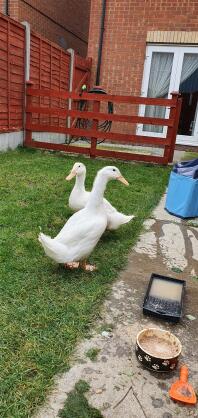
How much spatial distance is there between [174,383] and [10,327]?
3.18ft

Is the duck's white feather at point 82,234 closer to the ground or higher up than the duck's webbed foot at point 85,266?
higher up

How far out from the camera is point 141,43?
10477 millimetres

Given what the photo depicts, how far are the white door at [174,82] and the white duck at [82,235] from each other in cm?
839

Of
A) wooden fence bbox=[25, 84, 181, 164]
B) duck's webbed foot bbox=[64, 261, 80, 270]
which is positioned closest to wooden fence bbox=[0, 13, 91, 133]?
wooden fence bbox=[25, 84, 181, 164]

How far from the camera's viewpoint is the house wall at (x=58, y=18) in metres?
11.1

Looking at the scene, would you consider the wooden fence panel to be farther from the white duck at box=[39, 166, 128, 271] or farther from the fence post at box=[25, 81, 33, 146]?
the white duck at box=[39, 166, 128, 271]

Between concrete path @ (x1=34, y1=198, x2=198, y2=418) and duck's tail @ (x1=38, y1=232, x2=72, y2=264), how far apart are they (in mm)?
448

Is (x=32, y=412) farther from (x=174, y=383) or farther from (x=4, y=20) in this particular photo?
(x=4, y=20)

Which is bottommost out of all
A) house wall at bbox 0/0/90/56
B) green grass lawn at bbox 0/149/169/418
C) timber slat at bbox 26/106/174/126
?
green grass lawn at bbox 0/149/169/418

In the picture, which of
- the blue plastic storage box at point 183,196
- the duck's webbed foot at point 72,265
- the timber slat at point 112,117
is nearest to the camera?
the duck's webbed foot at point 72,265

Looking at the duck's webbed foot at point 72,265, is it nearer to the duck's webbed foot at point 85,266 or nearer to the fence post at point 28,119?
the duck's webbed foot at point 85,266

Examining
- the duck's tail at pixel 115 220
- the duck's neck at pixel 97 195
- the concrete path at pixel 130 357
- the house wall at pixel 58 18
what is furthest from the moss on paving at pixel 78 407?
the house wall at pixel 58 18

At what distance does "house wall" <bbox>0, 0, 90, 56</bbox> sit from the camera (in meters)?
11.1

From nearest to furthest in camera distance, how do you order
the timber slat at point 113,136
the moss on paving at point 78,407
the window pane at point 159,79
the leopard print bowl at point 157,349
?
the moss on paving at point 78,407, the leopard print bowl at point 157,349, the timber slat at point 113,136, the window pane at point 159,79
